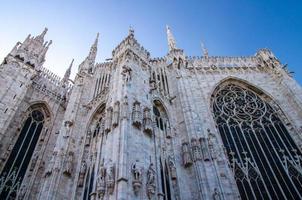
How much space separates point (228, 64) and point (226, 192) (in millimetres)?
13703

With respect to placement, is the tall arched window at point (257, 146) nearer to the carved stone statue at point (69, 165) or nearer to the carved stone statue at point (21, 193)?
the carved stone statue at point (69, 165)

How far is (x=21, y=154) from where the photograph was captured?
16.1 metres

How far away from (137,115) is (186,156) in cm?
399

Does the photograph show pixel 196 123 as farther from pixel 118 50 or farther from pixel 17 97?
pixel 17 97

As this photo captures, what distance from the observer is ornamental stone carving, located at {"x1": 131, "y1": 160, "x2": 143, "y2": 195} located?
9859mm

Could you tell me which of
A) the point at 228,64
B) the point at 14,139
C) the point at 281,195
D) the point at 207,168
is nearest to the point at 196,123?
the point at 207,168

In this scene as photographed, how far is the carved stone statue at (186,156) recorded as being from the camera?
1391 cm

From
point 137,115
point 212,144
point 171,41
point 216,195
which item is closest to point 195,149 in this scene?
point 212,144

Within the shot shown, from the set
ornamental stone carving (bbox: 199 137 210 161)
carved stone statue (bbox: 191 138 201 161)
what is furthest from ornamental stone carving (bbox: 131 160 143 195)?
ornamental stone carving (bbox: 199 137 210 161)

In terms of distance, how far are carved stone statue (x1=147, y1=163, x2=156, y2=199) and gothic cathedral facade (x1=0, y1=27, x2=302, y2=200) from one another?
4 cm

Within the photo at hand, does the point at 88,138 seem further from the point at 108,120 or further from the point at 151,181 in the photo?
the point at 151,181

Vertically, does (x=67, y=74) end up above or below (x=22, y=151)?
above

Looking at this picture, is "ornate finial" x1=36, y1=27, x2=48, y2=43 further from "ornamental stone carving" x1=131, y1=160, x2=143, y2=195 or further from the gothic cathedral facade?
"ornamental stone carving" x1=131, y1=160, x2=143, y2=195

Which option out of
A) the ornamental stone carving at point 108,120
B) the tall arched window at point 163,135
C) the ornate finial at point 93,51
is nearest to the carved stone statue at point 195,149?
the tall arched window at point 163,135
